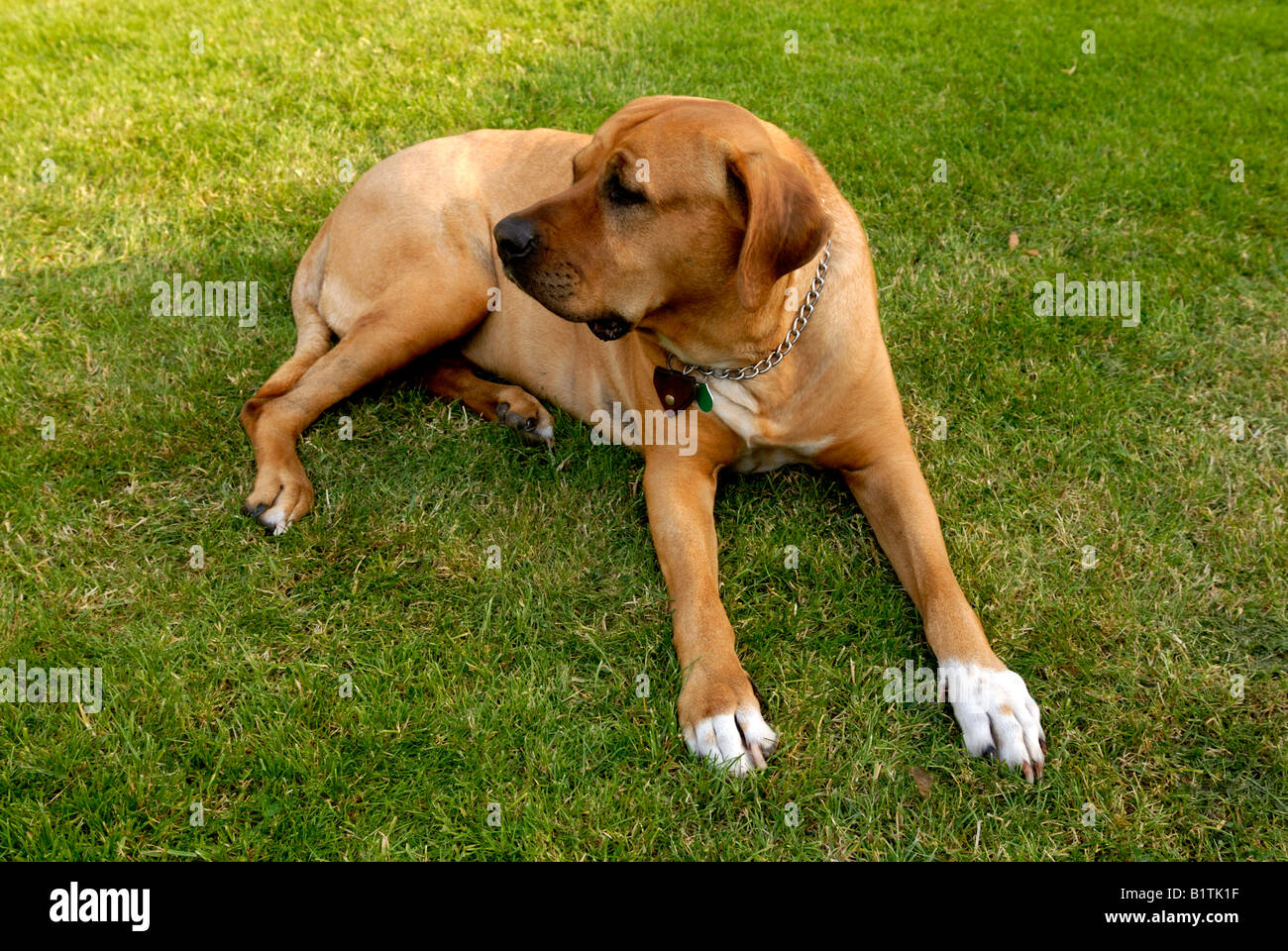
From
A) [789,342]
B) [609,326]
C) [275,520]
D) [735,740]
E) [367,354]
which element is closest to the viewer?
[735,740]

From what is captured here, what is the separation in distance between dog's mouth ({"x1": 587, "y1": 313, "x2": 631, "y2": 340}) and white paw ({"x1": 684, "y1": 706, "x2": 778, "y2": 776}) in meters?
1.07

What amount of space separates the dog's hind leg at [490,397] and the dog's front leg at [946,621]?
44.1 inches

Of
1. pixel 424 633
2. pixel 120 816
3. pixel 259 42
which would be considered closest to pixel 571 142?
pixel 424 633

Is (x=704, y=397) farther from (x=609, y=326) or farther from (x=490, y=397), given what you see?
(x=490, y=397)

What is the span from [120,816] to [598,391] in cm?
198

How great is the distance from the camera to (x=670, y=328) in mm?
2807

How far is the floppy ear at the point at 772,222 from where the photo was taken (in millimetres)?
2445

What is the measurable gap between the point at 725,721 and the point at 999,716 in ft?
2.28

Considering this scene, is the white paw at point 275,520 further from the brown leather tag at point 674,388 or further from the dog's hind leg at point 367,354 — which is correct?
the brown leather tag at point 674,388

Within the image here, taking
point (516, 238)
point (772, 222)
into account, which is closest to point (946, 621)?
point (772, 222)

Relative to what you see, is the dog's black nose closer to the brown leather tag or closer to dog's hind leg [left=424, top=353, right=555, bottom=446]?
the brown leather tag

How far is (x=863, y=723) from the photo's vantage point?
2547 mm

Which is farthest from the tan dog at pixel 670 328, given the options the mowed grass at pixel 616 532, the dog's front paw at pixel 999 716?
the mowed grass at pixel 616 532

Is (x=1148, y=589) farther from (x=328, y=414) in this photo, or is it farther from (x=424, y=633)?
(x=328, y=414)
